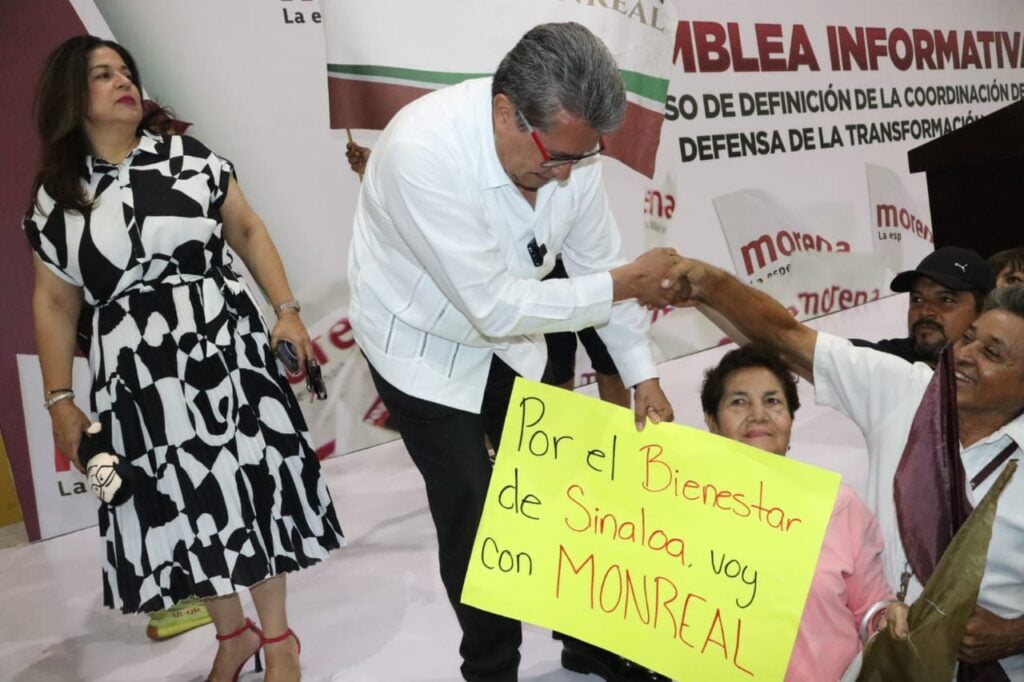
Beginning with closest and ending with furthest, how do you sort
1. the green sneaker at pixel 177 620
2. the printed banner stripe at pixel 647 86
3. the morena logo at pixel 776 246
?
1. the green sneaker at pixel 177 620
2. the printed banner stripe at pixel 647 86
3. the morena logo at pixel 776 246

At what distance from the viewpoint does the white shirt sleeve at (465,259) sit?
4.61ft

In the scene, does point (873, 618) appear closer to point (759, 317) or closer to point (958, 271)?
point (759, 317)

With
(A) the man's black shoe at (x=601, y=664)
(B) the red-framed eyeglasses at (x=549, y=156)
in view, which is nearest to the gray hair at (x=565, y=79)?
(B) the red-framed eyeglasses at (x=549, y=156)

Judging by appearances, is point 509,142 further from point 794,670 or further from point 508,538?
point 794,670

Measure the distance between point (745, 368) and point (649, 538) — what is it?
1.29 ft

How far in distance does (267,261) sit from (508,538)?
2.84 feet

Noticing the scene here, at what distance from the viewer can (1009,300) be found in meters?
1.60

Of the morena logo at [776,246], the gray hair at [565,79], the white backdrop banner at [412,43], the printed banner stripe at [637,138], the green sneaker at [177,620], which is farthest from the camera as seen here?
the morena logo at [776,246]

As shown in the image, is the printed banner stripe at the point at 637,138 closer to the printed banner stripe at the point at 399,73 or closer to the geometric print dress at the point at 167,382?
the printed banner stripe at the point at 399,73

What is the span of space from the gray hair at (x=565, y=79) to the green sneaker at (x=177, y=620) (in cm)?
165

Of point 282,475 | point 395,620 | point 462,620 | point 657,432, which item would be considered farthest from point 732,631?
point 395,620

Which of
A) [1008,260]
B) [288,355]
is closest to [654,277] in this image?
[288,355]

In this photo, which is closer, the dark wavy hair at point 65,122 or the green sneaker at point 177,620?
the dark wavy hair at point 65,122

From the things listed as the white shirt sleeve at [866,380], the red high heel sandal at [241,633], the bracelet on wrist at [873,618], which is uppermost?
the white shirt sleeve at [866,380]
